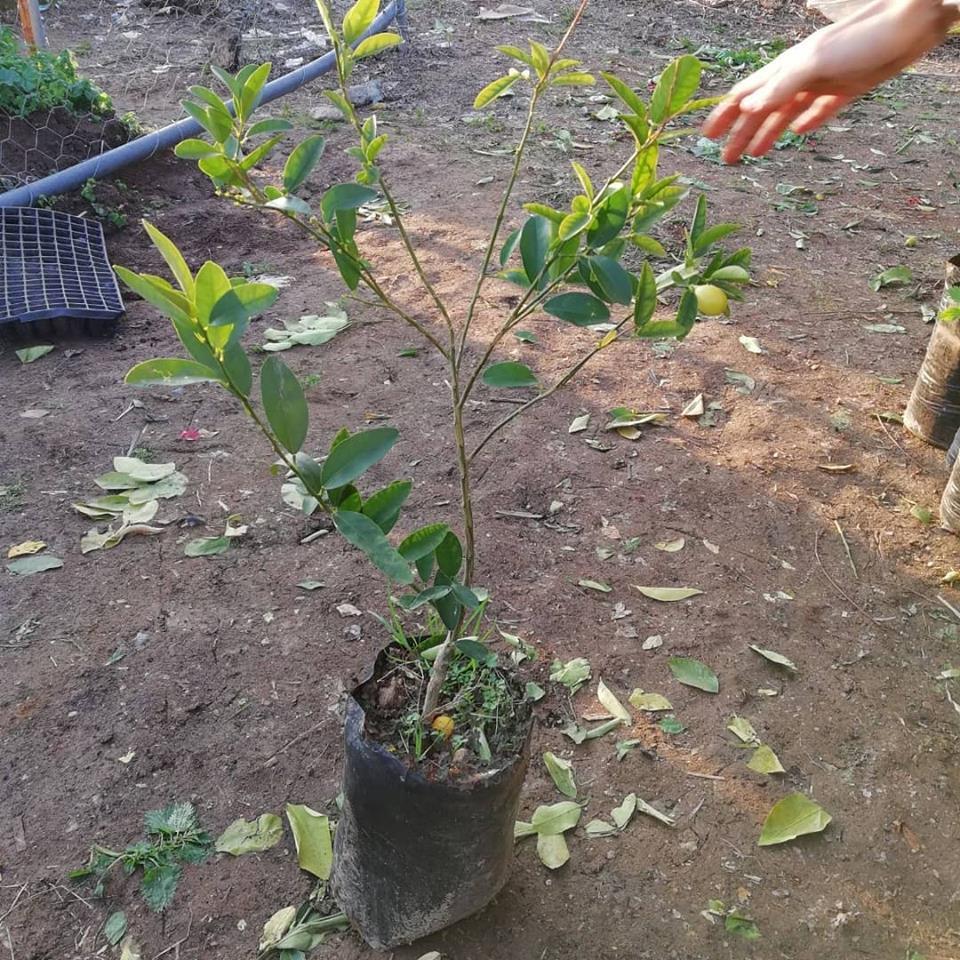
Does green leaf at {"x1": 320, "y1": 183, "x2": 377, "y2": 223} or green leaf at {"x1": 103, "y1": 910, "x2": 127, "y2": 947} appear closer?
green leaf at {"x1": 320, "y1": 183, "x2": 377, "y2": 223}

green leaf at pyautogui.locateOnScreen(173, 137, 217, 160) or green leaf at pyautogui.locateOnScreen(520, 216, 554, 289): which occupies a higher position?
green leaf at pyautogui.locateOnScreen(173, 137, 217, 160)

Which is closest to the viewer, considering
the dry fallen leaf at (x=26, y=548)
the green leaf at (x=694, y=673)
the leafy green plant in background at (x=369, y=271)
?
the leafy green plant in background at (x=369, y=271)

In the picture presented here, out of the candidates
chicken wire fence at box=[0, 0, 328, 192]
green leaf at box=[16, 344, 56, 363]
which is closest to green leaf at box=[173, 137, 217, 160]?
green leaf at box=[16, 344, 56, 363]

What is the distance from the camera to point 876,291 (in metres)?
3.71

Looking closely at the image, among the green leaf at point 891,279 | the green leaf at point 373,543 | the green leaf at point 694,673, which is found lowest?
the green leaf at point 694,673

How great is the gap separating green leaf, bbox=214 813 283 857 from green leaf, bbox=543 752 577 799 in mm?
539

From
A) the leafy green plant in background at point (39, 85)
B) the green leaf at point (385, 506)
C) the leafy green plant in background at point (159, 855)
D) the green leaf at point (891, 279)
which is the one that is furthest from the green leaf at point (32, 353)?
the green leaf at point (891, 279)

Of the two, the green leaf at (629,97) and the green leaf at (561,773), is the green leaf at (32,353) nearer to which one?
the green leaf at (561,773)

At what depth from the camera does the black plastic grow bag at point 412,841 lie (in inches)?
53.4

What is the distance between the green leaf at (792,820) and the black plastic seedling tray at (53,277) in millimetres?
2695

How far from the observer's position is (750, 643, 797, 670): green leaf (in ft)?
6.88

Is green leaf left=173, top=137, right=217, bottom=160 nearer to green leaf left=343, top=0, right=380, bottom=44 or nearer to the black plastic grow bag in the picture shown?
green leaf left=343, top=0, right=380, bottom=44

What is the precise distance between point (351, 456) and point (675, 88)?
0.58 meters

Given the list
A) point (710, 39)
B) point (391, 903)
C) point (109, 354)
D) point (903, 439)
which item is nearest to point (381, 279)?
point (109, 354)
